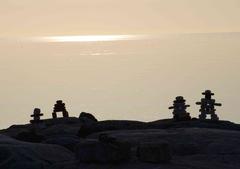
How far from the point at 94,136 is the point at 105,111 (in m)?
71.2

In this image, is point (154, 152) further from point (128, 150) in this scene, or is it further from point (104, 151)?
point (104, 151)

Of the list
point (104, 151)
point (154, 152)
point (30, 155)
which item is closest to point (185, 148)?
point (154, 152)

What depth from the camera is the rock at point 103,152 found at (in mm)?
25438

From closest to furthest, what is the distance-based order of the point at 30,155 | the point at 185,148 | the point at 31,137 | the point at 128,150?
the point at 128,150 < the point at 30,155 < the point at 185,148 < the point at 31,137

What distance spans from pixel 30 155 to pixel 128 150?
435 centimetres

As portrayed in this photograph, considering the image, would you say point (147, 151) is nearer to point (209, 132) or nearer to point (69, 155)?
point (69, 155)

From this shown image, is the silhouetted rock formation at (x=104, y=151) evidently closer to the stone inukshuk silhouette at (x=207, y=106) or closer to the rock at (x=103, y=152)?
the rock at (x=103, y=152)

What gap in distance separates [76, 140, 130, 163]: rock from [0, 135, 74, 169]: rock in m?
1.61

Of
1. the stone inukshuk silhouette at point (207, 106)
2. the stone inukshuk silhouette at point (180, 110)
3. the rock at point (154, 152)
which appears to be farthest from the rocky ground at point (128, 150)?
the stone inukshuk silhouette at point (207, 106)

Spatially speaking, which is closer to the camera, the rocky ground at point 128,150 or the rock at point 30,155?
the rocky ground at point 128,150

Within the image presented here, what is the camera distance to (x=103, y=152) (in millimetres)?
25500

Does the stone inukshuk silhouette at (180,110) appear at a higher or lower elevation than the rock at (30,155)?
higher

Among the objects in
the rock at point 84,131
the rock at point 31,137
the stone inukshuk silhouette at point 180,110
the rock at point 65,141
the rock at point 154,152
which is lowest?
the rock at point 154,152

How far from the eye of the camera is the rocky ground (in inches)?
1001
